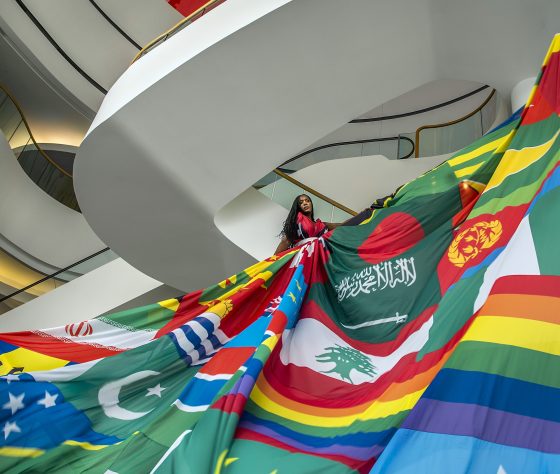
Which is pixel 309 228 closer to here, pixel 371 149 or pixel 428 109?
pixel 371 149

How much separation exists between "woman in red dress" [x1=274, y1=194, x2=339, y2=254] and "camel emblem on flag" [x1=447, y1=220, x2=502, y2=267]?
208cm

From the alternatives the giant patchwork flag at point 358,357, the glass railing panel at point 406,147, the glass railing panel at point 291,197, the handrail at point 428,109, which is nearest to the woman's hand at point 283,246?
the glass railing panel at point 291,197

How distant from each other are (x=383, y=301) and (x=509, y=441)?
1.52 meters

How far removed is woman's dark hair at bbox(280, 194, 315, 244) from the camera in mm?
5145

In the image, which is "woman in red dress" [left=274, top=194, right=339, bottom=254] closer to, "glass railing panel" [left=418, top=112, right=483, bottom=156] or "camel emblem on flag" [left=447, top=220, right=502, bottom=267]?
"camel emblem on flag" [left=447, top=220, right=502, bottom=267]

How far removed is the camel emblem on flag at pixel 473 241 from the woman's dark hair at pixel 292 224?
2174 mm

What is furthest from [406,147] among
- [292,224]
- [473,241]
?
[473,241]

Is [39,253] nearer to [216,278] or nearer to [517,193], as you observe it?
[216,278]

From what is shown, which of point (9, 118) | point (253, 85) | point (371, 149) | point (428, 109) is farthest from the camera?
point (428, 109)

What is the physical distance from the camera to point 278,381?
2.65 m

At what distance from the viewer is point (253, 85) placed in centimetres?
471

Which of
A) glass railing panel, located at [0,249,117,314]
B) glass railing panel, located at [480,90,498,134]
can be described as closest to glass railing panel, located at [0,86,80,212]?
glass railing panel, located at [0,249,117,314]

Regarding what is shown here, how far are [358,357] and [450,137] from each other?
4929 millimetres

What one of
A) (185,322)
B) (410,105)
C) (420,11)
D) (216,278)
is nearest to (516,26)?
(420,11)
